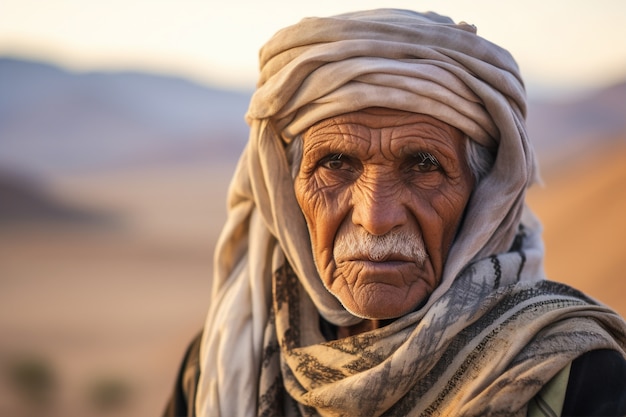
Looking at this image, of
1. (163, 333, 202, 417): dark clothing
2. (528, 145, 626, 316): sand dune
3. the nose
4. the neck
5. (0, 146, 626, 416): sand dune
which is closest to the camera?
the nose

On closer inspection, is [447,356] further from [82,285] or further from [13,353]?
[82,285]

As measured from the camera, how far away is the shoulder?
7.88 ft

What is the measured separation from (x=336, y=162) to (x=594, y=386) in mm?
1013

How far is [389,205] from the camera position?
2.63 metres

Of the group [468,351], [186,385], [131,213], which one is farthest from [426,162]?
[131,213]

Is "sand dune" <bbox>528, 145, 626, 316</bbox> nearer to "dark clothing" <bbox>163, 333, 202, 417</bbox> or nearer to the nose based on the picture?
"dark clothing" <bbox>163, 333, 202, 417</bbox>

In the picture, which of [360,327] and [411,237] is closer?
[411,237]

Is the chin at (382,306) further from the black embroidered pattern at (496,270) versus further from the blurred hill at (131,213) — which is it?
the blurred hill at (131,213)

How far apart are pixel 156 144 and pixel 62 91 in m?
4.01

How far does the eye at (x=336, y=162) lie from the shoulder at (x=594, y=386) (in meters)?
0.90

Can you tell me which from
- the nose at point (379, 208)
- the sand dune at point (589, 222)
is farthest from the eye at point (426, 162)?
the sand dune at point (589, 222)

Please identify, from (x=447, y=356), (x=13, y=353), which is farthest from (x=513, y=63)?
(x=13, y=353)

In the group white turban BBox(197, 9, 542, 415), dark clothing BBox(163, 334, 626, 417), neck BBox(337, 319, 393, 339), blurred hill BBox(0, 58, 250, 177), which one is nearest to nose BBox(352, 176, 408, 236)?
white turban BBox(197, 9, 542, 415)

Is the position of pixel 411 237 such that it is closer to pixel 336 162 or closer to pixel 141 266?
pixel 336 162
